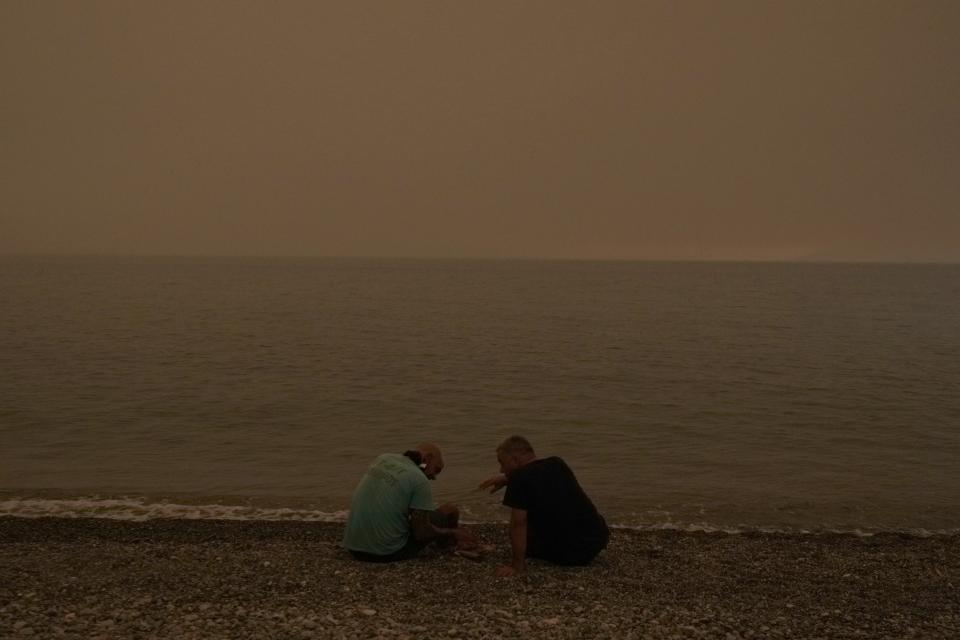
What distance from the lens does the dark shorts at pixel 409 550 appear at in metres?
8.79

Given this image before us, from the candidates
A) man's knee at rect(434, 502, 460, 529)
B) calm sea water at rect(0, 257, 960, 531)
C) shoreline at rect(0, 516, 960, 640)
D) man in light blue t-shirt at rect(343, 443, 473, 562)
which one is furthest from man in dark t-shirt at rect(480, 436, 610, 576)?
calm sea water at rect(0, 257, 960, 531)

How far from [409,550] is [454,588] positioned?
3.55ft

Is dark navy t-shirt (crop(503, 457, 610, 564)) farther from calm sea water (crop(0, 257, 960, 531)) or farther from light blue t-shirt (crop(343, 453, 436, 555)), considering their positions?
calm sea water (crop(0, 257, 960, 531))

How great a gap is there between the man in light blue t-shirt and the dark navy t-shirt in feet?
2.91

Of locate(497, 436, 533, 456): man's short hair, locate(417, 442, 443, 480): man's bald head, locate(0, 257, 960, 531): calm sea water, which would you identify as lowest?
locate(0, 257, 960, 531): calm sea water

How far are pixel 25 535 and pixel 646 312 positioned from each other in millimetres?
56260

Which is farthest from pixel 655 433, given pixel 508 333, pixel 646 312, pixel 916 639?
pixel 646 312

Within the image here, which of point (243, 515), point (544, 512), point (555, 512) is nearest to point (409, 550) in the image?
point (544, 512)

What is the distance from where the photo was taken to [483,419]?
19562mm

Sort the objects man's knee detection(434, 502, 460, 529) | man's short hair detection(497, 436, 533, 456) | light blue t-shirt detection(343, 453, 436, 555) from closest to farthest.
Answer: man's short hair detection(497, 436, 533, 456)
light blue t-shirt detection(343, 453, 436, 555)
man's knee detection(434, 502, 460, 529)

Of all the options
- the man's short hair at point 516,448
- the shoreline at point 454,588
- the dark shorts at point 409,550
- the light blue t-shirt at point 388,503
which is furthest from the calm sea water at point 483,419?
the man's short hair at point 516,448

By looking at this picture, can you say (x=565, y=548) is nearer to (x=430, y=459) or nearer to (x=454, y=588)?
(x=454, y=588)

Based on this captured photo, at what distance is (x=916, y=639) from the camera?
6855mm

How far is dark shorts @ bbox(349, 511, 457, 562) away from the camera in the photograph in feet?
28.8
